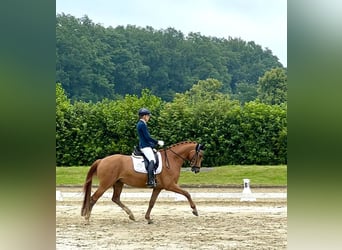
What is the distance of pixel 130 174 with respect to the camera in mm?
8273

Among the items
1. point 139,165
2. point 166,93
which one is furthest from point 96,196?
point 166,93

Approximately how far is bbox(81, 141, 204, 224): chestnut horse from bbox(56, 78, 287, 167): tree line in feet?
23.6

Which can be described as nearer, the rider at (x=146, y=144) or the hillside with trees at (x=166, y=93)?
the rider at (x=146, y=144)

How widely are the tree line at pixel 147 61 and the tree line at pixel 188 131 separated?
13478 mm

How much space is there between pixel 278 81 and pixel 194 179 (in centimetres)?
1523

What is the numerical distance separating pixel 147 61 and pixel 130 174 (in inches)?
1015

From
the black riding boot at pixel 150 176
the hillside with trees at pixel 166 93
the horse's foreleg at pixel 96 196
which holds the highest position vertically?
the hillside with trees at pixel 166 93

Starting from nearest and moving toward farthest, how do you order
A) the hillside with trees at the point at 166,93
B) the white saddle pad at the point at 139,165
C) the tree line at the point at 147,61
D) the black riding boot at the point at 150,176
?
the black riding boot at the point at 150,176 < the white saddle pad at the point at 139,165 < the hillside with trees at the point at 166,93 < the tree line at the point at 147,61

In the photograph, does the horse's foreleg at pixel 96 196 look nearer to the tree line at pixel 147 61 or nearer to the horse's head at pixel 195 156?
the horse's head at pixel 195 156

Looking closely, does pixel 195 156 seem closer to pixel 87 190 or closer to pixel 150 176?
pixel 150 176

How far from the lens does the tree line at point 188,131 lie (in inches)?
626

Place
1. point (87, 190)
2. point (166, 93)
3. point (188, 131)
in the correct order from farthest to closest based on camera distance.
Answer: point (166, 93) < point (188, 131) < point (87, 190)

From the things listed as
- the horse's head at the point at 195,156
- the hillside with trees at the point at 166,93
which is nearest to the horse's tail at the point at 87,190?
the horse's head at the point at 195,156
